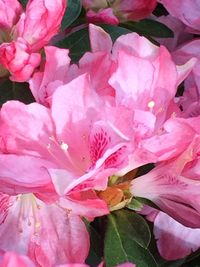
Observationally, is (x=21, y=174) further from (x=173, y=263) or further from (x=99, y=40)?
(x=173, y=263)

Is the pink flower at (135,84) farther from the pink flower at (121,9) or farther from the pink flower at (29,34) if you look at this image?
the pink flower at (121,9)

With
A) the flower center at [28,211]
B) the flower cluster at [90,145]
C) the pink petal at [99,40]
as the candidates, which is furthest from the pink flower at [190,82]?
the flower center at [28,211]

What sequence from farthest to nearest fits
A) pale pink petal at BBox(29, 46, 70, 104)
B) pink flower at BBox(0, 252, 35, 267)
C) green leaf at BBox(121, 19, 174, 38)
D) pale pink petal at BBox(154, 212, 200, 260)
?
green leaf at BBox(121, 19, 174, 38) → pale pink petal at BBox(154, 212, 200, 260) → pale pink petal at BBox(29, 46, 70, 104) → pink flower at BBox(0, 252, 35, 267)

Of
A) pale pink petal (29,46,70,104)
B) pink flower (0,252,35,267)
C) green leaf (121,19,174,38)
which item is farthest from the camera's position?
green leaf (121,19,174,38)

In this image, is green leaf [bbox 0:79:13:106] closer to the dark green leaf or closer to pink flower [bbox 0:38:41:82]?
pink flower [bbox 0:38:41:82]

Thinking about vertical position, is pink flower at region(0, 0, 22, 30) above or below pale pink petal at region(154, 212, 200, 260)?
above

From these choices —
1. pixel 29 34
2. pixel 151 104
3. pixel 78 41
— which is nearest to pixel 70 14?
pixel 78 41

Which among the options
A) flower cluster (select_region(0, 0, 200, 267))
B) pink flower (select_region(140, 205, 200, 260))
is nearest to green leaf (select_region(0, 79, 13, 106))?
flower cluster (select_region(0, 0, 200, 267))
